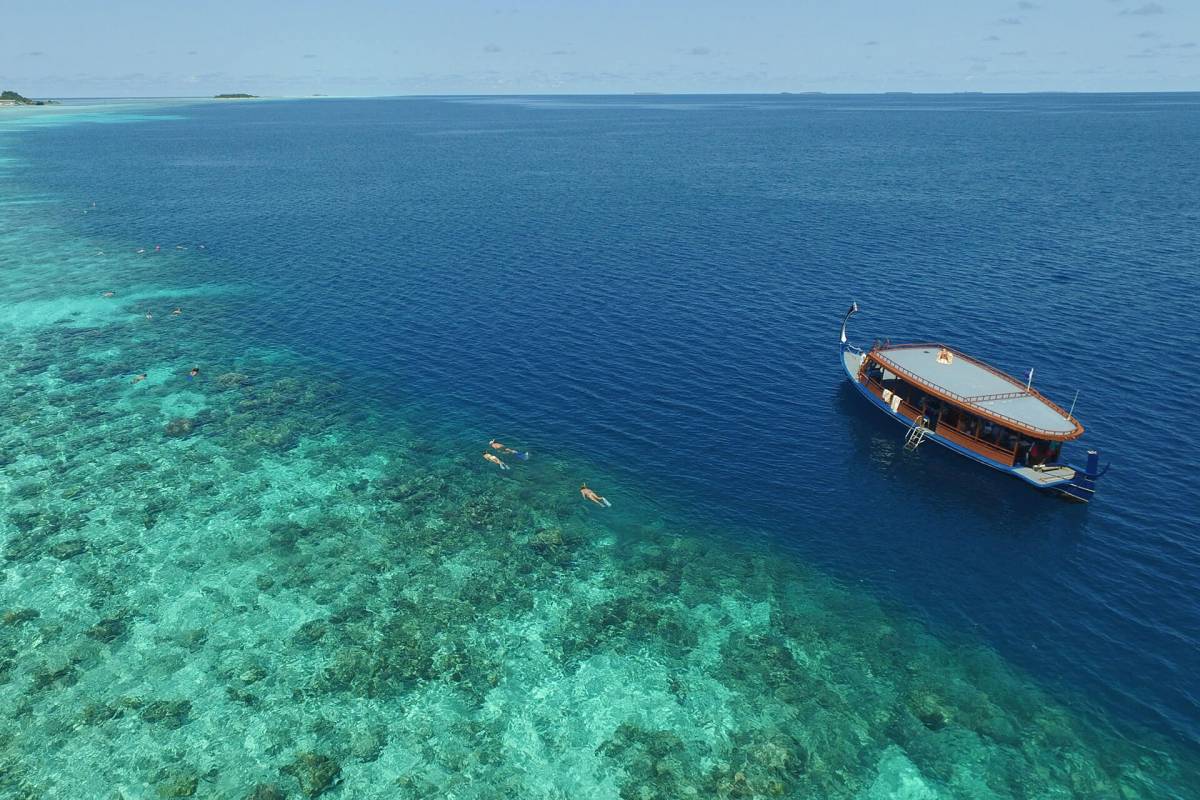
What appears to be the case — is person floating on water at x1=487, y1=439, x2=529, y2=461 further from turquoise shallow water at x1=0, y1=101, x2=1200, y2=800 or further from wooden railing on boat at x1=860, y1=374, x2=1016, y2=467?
wooden railing on boat at x1=860, y1=374, x2=1016, y2=467

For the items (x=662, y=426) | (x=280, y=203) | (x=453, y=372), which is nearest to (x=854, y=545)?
(x=662, y=426)

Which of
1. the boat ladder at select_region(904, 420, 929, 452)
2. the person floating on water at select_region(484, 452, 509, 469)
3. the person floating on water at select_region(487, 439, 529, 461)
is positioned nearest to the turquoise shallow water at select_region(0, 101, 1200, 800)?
the person floating on water at select_region(484, 452, 509, 469)

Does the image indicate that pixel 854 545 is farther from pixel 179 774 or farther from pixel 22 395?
pixel 22 395

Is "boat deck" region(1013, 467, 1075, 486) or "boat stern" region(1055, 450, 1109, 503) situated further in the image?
"boat deck" region(1013, 467, 1075, 486)

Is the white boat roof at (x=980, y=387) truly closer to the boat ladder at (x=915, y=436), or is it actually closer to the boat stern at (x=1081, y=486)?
the boat stern at (x=1081, y=486)

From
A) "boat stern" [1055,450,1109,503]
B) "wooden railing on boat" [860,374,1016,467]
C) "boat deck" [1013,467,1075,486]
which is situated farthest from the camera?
"wooden railing on boat" [860,374,1016,467]
